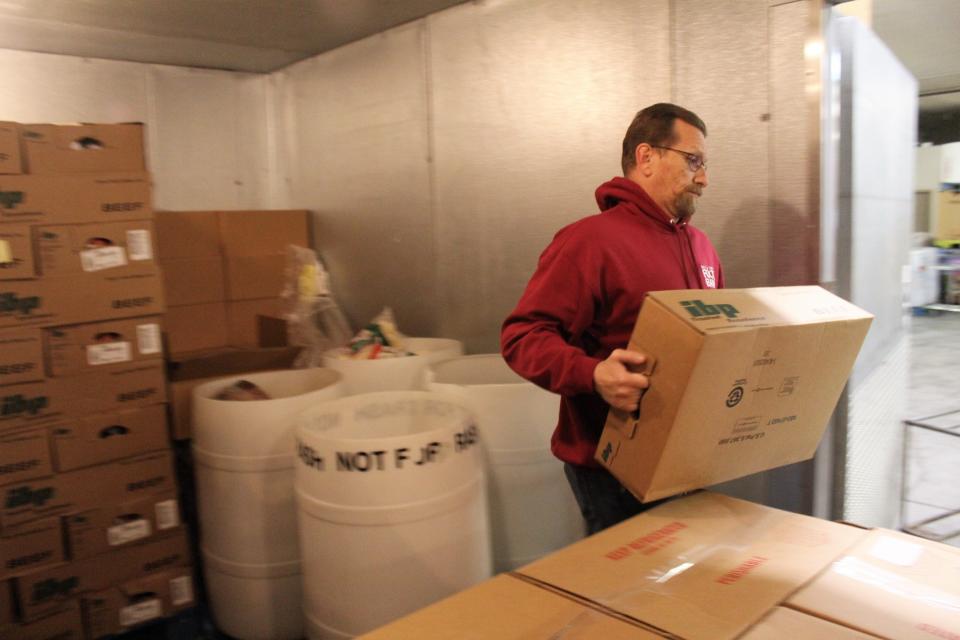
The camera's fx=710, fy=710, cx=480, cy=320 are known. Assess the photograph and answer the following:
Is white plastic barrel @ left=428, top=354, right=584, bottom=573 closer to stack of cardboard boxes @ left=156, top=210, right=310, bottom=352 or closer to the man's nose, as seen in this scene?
the man's nose

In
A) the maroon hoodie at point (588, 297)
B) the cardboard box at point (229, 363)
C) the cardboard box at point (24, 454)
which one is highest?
the maroon hoodie at point (588, 297)

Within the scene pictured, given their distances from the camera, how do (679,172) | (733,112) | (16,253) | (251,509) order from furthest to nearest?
(251,509)
(16,253)
(733,112)
(679,172)

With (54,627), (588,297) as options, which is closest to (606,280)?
(588,297)

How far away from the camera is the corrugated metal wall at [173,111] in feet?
9.93

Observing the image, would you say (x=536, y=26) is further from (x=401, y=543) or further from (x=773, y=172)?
(x=401, y=543)

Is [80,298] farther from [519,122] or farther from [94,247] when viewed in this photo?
[519,122]

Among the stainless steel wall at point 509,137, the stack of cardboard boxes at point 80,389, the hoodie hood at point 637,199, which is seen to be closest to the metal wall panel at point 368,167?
the stainless steel wall at point 509,137

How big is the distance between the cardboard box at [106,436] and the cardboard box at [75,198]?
59cm

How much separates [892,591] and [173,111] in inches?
136

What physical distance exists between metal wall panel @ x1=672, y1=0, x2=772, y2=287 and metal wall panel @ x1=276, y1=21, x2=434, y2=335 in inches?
43.9

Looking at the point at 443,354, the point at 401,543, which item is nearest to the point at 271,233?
the point at 443,354

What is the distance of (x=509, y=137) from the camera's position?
2467mm

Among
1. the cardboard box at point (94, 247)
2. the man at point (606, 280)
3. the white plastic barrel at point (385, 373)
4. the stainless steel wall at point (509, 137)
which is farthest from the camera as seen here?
the white plastic barrel at point (385, 373)

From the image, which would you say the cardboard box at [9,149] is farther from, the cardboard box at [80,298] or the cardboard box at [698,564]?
the cardboard box at [698,564]
